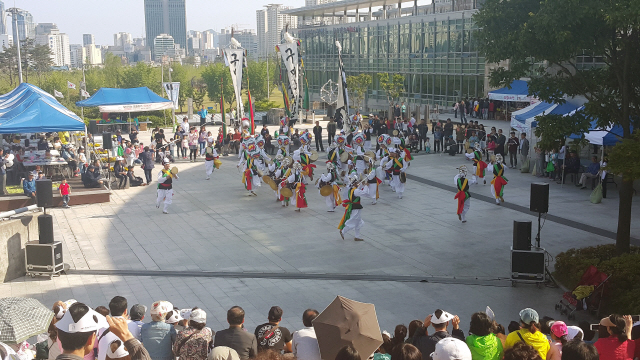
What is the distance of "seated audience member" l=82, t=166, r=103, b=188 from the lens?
21578 millimetres

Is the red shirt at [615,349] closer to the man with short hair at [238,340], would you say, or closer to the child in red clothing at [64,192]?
the man with short hair at [238,340]

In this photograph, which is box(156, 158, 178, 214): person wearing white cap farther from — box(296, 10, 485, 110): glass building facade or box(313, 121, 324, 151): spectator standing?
box(296, 10, 485, 110): glass building facade

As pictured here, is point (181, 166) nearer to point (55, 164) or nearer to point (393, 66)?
point (55, 164)

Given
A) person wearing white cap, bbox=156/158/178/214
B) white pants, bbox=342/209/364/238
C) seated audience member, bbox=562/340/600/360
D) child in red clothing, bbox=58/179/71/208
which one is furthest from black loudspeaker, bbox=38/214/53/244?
seated audience member, bbox=562/340/600/360

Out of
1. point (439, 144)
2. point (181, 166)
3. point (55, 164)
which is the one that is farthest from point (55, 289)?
point (439, 144)

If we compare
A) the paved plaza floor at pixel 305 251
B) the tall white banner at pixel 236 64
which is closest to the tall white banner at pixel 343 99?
the tall white banner at pixel 236 64

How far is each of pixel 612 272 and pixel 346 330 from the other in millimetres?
6563

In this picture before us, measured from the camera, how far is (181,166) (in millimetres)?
27641

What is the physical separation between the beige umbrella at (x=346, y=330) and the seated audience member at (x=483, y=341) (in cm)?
111

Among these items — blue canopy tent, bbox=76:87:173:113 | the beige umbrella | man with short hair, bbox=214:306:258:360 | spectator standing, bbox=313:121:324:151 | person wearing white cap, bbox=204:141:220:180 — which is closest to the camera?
the beige umbrella

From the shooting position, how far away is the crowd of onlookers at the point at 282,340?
17.7 ft

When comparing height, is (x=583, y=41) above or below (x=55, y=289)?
above

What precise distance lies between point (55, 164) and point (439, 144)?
53.9ft

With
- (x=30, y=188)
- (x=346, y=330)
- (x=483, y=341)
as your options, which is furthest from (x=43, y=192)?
(x=483, y=341)
